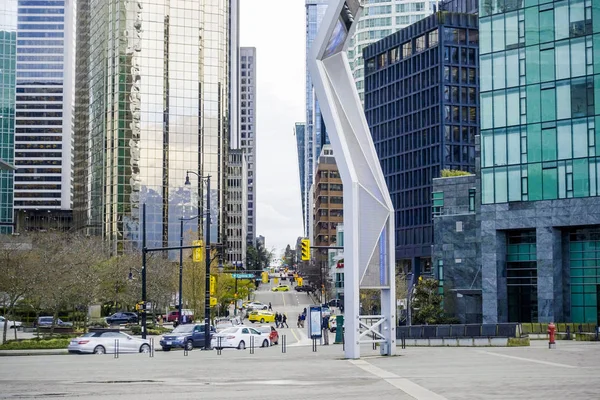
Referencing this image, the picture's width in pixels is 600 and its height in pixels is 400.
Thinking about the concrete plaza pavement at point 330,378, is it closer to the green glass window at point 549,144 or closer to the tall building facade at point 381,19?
the green glass window at point 549,144

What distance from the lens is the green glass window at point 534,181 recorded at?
6228cm

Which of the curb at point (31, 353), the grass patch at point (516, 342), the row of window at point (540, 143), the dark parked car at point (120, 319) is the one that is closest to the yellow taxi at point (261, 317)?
the dark parked car at point (120, 319)

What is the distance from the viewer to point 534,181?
6253cm

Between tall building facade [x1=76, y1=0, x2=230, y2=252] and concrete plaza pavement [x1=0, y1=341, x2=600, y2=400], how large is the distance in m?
124

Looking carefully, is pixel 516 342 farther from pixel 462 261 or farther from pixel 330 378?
pixel 462 261

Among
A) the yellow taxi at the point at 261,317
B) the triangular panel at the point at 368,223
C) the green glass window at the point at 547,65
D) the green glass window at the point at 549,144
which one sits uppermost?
the green glass window at the point at 547,65

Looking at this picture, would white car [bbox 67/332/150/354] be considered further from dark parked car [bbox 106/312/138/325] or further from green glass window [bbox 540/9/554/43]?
dark parked car [bbox 106/312/138/325]

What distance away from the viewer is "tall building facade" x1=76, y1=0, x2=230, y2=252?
516 ft

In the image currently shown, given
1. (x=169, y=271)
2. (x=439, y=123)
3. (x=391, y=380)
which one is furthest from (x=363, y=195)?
(x=439, y=123)

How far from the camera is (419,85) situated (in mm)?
141875

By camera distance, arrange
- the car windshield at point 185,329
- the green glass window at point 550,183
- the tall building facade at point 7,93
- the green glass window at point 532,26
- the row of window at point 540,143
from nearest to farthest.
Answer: the car windshield at point 185,329
the row of window at point 540,143
the green glass window at point 550,183
the green glass window at point 532,26
the tall building facade at point 7,93

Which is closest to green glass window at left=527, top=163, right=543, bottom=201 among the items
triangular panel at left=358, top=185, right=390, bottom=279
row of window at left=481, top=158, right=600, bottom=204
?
row of window at left=481, top=158, right=600, bottom=204

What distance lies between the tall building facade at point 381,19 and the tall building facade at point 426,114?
2420cm

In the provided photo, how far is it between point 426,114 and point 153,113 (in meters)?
48.9
